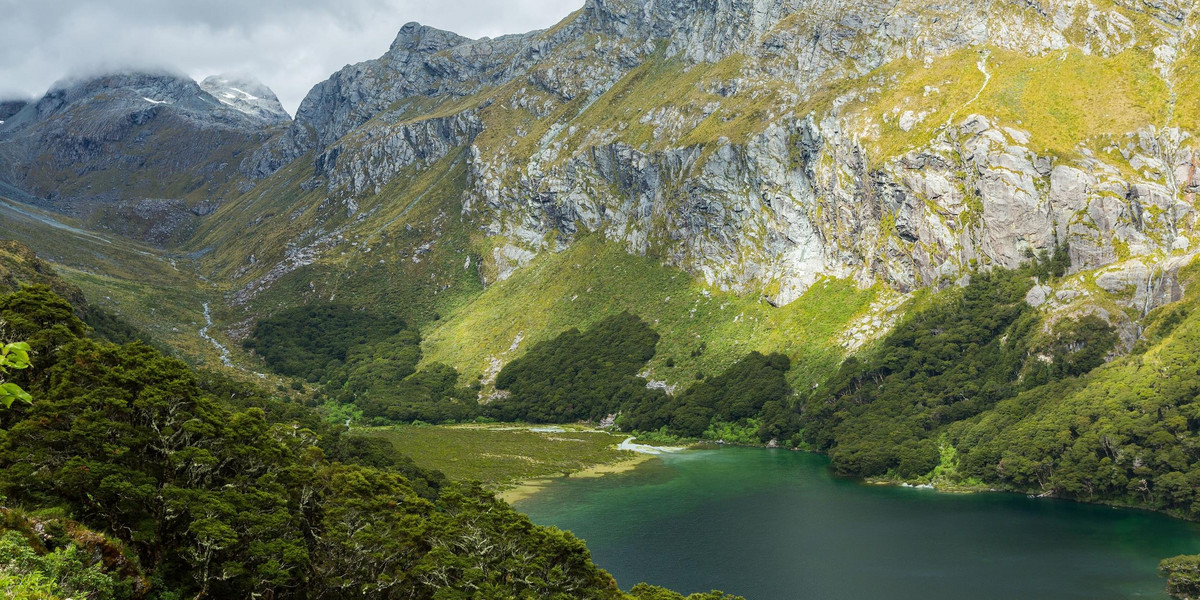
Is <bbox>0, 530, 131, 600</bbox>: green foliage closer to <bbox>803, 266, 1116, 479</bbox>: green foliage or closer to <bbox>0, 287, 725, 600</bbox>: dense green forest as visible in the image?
<bbox>0, 287, 725, 600</bbox>: dense green forest

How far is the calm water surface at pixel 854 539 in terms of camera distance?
84.7 metres

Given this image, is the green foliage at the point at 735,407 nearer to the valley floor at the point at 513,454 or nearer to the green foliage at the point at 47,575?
the valley floor at the point at 513,454

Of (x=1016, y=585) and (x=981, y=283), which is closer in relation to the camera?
(x=1016, y=585)

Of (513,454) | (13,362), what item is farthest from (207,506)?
(513,454)

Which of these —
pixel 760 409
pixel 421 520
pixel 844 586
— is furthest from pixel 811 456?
pixel 421 520

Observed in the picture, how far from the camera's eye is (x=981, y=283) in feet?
563

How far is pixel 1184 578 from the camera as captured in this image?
255ft

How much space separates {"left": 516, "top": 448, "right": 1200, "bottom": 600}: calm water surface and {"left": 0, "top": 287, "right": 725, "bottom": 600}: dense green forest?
1263 inches

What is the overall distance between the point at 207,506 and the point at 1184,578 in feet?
295

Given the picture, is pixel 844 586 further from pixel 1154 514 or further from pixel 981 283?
pixel 981 283

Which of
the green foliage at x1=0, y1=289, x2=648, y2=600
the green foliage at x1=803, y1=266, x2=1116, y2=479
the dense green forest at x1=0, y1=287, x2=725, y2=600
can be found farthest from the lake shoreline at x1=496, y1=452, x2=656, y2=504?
the green foliage at x1=0, y1=289, x2=648, y2=600

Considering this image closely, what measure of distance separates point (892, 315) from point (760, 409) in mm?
37915

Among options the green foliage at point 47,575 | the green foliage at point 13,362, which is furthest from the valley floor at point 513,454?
the green foliage at point 13,362

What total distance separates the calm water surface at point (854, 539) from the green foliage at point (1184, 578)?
1.74m
